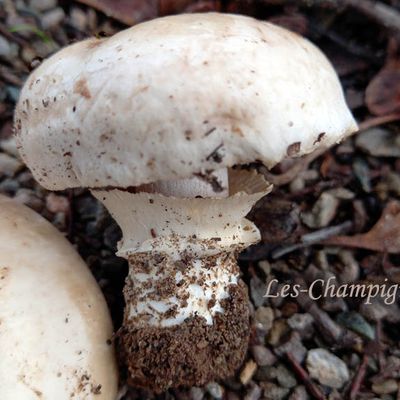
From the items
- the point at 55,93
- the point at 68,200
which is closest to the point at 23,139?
the point at 55,93

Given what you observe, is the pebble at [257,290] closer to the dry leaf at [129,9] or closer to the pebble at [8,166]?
the pebble at [8,166]

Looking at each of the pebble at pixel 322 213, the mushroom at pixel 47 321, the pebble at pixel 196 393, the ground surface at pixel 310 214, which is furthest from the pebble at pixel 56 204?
the pebble at pixel 322 213

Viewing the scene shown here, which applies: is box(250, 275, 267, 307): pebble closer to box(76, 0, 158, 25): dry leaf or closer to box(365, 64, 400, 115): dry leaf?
box(365, 64, 400, 115): dry leaf

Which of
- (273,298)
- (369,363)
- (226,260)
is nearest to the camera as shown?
(226,260)

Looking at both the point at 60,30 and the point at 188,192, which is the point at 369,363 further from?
the point at 60,30

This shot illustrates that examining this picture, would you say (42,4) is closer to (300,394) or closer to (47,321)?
(47,321)

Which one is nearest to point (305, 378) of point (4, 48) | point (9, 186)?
point (9, 186)

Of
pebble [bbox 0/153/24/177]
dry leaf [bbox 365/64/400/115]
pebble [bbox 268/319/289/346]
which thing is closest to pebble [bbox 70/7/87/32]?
pebble [bbox 0/153/24/177]

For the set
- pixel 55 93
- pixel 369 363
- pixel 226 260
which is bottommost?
pixel 369 363
